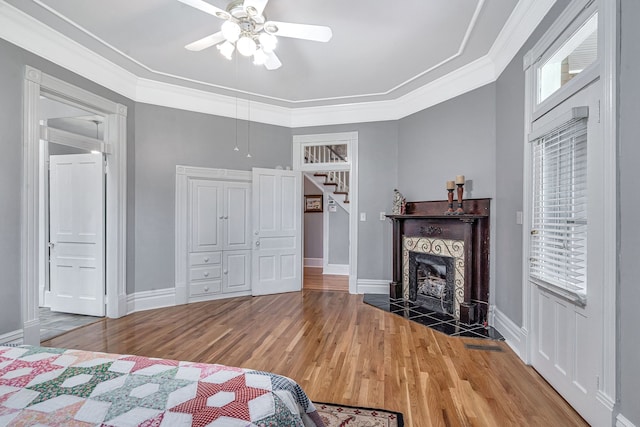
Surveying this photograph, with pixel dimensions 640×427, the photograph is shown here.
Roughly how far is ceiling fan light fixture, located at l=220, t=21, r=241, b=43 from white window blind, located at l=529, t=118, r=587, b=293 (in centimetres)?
239

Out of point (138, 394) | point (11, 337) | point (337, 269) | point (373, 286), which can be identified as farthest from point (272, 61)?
point (337, 269)

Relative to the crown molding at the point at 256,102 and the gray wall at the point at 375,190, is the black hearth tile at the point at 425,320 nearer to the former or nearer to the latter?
the gray wall at the point at 375,190

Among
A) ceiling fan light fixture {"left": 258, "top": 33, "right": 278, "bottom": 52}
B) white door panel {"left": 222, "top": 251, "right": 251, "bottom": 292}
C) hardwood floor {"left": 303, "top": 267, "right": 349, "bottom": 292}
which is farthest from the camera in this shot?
hardwood floor {"left": 303, "top": 267, "right": 349, "bottom": 292}

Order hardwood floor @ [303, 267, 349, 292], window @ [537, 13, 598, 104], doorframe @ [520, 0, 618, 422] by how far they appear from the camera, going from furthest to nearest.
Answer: hardwood floor @ [303, 267, 349, 292] < window @ [537, 13, 598, 104] < doorframe @ [520, 0, 618, 422]

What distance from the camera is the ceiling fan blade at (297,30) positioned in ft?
7.76

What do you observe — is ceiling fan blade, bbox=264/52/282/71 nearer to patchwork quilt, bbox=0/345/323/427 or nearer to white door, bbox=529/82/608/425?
white door, bbox=529/82/608/425

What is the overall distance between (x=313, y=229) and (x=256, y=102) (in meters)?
3.70

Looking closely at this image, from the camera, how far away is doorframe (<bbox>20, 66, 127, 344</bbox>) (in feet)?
9.25

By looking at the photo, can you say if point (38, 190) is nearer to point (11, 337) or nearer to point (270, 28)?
point (11, 337)

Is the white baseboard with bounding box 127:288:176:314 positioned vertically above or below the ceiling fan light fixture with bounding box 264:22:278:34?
below

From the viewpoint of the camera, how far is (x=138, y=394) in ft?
3.66

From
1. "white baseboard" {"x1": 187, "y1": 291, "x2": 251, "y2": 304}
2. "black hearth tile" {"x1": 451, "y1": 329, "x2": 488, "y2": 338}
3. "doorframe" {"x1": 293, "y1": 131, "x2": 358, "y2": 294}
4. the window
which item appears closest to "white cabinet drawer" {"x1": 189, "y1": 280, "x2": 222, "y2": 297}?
"white baseboard" {"x1": 187, "y1": 291, "x2": 251, "y2": 304}

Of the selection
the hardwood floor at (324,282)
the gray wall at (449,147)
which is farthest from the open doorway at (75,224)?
the gray wall at (449,147)

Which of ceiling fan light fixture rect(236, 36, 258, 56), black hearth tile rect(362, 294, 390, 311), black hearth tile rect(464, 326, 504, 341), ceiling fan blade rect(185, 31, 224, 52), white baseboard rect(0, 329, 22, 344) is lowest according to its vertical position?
black hearth tile rect(362, 294, 390, 311)
